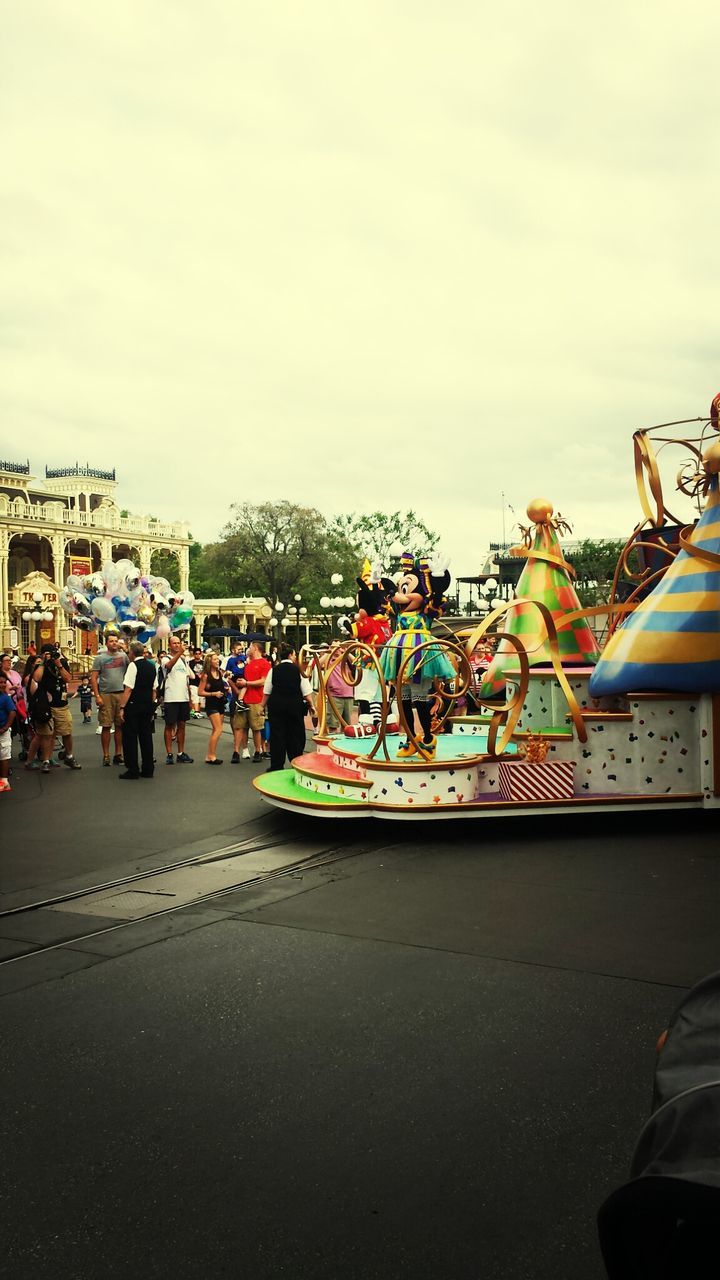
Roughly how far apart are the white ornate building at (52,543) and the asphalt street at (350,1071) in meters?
52.0

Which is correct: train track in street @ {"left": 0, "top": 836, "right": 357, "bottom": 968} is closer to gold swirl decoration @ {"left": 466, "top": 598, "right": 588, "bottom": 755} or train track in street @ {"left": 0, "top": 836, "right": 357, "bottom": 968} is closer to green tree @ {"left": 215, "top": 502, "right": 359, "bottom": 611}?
gold swirl decoration @ {"left": 466, "top": 598, "right": 588, "bottom": 755}

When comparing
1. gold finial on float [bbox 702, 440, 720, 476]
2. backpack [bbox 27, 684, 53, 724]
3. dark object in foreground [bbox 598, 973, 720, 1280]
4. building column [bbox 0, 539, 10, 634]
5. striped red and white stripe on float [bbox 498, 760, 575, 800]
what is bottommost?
striped red and white stripe on float [bbox 498, 760, 575, 800]

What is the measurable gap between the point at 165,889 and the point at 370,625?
31.6 feet

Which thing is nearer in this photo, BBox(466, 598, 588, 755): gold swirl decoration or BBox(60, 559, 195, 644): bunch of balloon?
BBox(466, 598, 588, 755): gold swirl decoration

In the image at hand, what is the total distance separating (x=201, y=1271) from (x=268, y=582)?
164ft

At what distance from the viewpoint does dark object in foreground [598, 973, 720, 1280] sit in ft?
5.08

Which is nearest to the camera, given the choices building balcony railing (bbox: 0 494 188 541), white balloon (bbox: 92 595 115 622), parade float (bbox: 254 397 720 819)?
parade float (bbox: 254 397 720 819)

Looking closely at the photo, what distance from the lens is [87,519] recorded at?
69.2m

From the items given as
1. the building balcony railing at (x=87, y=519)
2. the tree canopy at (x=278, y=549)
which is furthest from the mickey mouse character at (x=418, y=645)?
the building balcony railing at (x=87, y=519)

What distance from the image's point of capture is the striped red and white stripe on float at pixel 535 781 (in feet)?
29.1

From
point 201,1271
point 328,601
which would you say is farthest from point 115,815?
point 328,601

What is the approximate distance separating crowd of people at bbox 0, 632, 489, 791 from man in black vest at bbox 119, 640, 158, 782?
13 mm

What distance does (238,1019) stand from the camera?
4.56 m

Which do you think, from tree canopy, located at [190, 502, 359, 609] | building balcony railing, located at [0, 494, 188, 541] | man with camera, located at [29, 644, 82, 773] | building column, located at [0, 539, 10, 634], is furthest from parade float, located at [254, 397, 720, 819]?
building balcony railing, located at [0, 494, 188, 541]
